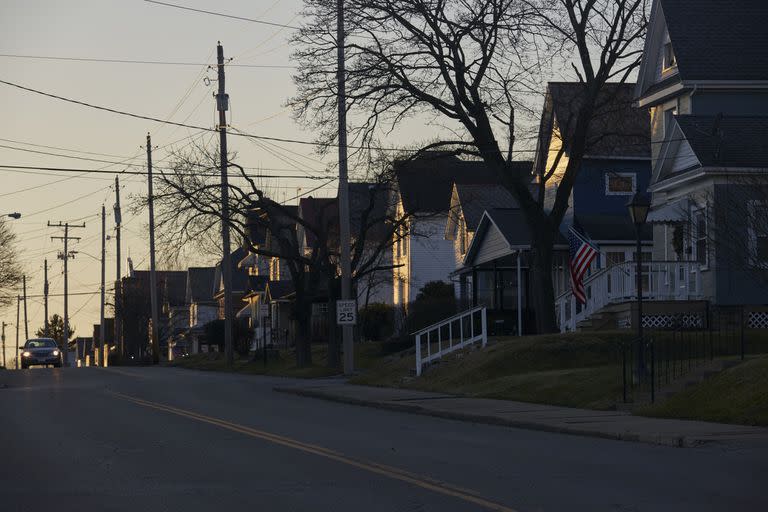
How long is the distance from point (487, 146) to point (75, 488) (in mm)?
26119

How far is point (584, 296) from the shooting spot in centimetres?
3809

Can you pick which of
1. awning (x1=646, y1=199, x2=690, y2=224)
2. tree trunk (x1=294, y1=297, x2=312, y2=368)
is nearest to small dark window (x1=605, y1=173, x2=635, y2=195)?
awning (x1=646, y1=199, x2=690, y2=224)

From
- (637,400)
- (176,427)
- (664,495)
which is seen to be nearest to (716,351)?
(637,400)

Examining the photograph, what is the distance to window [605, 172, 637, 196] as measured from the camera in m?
46.8

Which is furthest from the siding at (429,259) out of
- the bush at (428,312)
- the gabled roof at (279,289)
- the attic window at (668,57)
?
the attic window at (668,57)

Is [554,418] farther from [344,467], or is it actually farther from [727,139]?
[727,139]

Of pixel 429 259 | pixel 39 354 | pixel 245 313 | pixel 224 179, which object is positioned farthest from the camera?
pixel 245 313

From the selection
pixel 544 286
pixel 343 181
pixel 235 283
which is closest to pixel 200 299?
pixel 235 283

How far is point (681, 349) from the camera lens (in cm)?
2648

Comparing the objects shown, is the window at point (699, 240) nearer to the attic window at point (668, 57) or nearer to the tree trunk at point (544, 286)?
the tree trunk at point (544, 286)

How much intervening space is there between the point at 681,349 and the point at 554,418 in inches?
240

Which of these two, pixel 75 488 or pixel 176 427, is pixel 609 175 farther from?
pixel 75 488

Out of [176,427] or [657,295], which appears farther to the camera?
[657,295]

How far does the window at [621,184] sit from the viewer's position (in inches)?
1841
